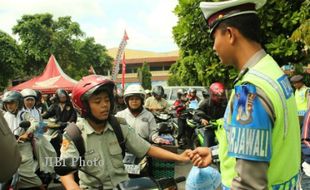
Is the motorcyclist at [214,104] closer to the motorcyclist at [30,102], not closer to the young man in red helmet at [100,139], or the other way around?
the motorcyclist at [30,102]

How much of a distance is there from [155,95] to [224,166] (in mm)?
7938

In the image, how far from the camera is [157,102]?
1010cm

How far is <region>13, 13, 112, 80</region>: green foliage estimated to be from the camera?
3481cm

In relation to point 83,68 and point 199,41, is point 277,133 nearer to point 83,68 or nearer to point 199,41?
point 199,41

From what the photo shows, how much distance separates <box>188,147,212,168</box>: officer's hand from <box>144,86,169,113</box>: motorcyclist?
23.9 feet

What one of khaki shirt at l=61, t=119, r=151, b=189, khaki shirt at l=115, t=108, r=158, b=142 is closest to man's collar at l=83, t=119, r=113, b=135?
khaki shirt at l=61, t=119, r=151, b=189

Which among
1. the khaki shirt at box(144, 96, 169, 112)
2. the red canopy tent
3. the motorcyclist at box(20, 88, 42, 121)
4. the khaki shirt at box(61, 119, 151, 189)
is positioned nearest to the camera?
the khaki shirt at box(61, 119, 151, 189)

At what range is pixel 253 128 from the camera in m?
1.62

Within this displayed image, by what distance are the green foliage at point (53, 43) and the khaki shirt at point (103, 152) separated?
3212cm

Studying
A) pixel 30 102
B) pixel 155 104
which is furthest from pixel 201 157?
pixel 155 104

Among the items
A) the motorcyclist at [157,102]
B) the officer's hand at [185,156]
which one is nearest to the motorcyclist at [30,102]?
the motorcyclist at [157,102]

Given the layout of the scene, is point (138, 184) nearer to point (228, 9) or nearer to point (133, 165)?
point (228, 9)

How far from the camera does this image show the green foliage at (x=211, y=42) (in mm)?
12648

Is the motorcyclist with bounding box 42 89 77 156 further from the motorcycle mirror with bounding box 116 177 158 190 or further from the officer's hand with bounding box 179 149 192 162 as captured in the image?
the motorcycle mirror with bounding box 116 177 158 190
